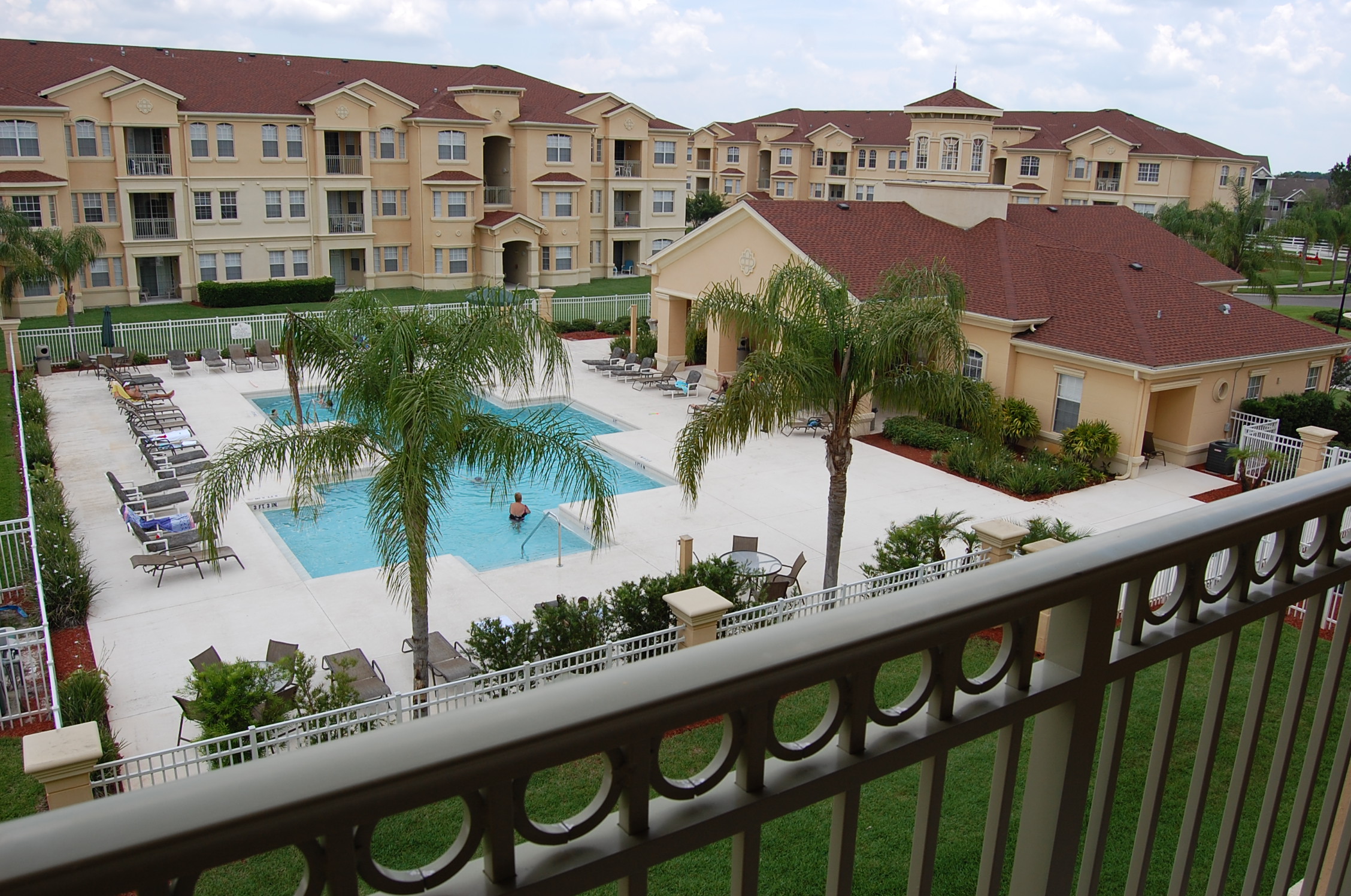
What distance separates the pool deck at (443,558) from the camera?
1440cm

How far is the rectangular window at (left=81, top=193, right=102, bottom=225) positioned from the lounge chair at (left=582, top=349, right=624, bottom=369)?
2168cm

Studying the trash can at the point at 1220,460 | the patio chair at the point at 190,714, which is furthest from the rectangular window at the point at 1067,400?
the patio chair at the point at 190,714

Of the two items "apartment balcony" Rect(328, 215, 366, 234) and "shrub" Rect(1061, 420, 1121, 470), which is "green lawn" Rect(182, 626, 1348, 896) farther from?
"apartment balcony" Rect(328, 215, 366, 234)

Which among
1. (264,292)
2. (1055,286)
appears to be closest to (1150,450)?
(1055,286)

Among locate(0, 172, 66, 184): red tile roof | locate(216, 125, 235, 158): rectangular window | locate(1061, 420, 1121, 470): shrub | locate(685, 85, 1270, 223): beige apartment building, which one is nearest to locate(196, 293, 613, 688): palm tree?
locate(1061, 420, 1121, 470): shrub

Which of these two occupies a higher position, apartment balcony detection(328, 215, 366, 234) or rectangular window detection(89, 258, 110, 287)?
apartment balcony detection(328, 215, 366, 234)

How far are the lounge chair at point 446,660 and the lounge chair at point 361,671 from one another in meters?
0.55

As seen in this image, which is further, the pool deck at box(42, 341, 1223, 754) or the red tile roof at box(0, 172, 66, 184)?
the red tile roof at box(0, 172, 66, 184)

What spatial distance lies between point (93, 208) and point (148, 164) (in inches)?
108

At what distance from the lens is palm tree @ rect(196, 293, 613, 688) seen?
11.4m

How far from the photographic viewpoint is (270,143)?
44656 mm

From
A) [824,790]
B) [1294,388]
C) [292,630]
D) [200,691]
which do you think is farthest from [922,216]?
[824,790]

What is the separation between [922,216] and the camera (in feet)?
104

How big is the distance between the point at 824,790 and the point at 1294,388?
28.7m
